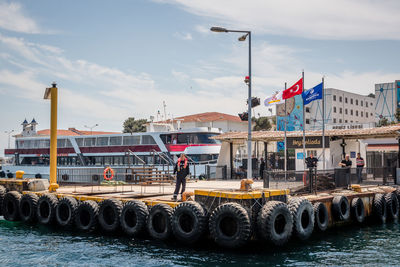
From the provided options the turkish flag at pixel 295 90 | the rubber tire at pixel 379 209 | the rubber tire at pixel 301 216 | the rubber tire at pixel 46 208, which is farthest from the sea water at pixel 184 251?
the turkish flag at pixel 295 90

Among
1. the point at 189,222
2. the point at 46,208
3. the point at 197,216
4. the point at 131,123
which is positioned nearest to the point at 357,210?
the point at 189,222

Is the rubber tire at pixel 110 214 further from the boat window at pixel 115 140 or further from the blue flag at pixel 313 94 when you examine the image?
the boat window at pixel 115 140

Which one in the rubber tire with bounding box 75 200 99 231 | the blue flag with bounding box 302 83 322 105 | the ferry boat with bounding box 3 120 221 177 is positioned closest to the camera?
the rubber tire with bounding box 75 200 99 231

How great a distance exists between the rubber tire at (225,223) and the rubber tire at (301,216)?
2220 mm

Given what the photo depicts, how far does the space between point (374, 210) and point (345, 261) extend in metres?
8.51

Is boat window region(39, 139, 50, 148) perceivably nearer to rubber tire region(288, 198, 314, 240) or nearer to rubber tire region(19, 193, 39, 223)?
rubber tire region(19, 193, 39, 223)

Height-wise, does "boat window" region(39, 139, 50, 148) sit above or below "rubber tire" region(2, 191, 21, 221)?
above

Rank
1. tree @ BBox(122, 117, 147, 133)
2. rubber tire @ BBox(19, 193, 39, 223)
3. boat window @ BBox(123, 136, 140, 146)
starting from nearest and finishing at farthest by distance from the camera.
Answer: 1. rubber tire @ BBox(19, 193, 39, 223)
2. boat window @ BBox(123, 136, 140, 146)
3. tree @ BBox(122, 117, 147, 133)

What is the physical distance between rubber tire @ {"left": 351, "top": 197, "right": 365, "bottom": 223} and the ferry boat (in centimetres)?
1823

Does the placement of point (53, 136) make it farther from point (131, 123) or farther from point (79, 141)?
point (131, 123)

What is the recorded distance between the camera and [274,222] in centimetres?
1298

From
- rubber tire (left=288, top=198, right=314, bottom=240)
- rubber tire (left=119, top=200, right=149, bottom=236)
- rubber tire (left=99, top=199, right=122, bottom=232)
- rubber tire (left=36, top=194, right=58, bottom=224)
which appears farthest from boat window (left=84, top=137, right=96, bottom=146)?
rubber tire (left=288, top=198, right=314, bottom=240)

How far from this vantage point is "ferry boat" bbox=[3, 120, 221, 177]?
40.0m

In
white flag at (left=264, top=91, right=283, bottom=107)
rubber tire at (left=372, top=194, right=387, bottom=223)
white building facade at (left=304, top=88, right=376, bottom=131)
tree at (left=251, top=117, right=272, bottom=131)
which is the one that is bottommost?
rubber tire at (left=372, top=194, right=387, bottom=223)
